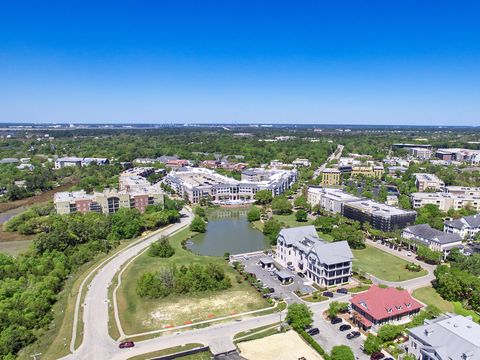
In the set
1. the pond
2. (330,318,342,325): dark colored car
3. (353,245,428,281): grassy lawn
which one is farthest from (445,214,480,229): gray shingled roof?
(330,318,342,325): dark colored car

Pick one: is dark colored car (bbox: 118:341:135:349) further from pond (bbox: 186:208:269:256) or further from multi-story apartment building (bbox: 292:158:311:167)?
multi-story apartment building (bbox: 292:158:311:167)

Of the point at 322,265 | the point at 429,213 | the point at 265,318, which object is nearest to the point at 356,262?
the point at 322,265

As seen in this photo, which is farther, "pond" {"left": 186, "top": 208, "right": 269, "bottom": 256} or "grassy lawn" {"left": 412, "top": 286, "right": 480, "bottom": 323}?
"pond" {"left": 186, "top": 208, "right": 269, "bottom": 256}

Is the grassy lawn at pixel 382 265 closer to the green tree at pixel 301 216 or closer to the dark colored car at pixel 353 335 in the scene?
the dark colored car at pixel 353 335

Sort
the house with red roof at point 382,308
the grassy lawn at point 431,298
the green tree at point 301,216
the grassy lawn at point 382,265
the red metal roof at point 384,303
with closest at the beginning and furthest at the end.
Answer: the house with red roof at point 382,308 → the red metal roof at point 384,303 → the grassy lawn at point 431,298 → the grassy lawn at point 382,265 → the green tree at point 301,216

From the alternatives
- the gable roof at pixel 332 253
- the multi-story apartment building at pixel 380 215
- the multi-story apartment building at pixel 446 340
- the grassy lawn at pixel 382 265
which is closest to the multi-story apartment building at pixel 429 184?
the multi-story apartment building at pixel 380 215

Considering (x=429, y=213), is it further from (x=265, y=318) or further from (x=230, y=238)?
(x=265, y=318)

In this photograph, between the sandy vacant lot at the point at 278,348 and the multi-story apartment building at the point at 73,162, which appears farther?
the multi-story apartment building at the point at 73,162

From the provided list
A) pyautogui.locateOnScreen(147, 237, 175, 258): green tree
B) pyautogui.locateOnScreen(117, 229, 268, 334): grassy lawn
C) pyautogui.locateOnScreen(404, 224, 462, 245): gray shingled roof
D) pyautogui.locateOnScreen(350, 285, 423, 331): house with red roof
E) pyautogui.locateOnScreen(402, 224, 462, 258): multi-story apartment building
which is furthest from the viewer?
pyautogui.locateOnScreen(404, 224, 462, 245): gray shingled roof
